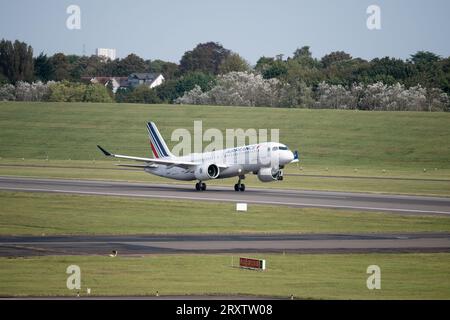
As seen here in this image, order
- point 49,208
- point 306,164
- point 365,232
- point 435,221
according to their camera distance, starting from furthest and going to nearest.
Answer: point 306,164 < point 49,208 < point 435,221 < point 365,232

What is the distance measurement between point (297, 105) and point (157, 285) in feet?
492

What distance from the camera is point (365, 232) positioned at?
51.3m

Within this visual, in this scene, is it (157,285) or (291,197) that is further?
(291,197)

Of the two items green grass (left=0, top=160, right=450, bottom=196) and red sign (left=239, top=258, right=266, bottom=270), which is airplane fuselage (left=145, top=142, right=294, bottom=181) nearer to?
green grass (left=0, top=160, right=450, bottom=196)

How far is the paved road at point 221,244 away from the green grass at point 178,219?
2.51 metres

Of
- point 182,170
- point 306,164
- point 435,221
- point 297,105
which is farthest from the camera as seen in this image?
point 297,105

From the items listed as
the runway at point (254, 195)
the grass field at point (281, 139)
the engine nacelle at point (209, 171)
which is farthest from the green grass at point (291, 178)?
the engine nacelle at point (209, 171)

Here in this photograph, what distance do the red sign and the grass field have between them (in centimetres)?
4360

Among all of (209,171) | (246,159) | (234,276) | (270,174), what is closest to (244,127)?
(209,171)

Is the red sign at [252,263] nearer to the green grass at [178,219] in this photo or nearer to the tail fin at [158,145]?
the green grass at [178,219]

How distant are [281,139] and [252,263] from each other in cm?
9485

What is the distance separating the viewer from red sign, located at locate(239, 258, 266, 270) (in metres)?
38.1
